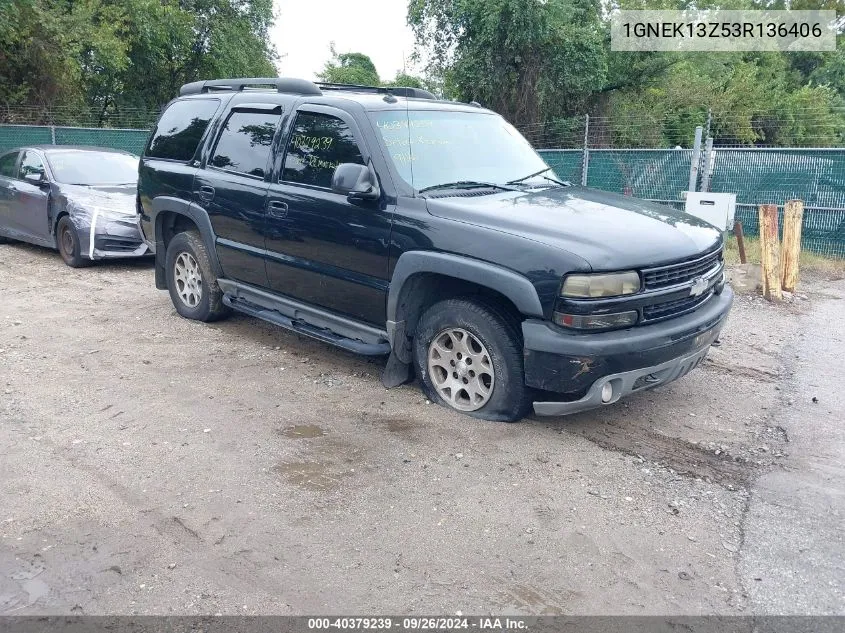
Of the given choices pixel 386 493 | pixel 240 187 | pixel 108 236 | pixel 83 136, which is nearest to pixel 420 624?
pixel 386 493

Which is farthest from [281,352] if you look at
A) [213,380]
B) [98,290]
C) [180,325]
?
[98,290]

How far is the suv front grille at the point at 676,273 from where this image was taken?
4.24 metres

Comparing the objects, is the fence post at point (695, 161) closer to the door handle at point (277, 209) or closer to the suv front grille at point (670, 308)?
the suv front grille at point (670, 308)

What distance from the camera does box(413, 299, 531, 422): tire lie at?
4422 mm

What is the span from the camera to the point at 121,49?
21.2 meters

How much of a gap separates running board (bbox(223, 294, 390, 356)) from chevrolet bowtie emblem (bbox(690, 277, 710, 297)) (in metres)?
1.97

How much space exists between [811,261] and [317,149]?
325 inches

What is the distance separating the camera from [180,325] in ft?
22.6

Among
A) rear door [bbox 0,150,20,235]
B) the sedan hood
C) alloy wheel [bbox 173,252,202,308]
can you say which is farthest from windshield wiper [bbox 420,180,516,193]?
rear door [bbox 0,150,20,235]

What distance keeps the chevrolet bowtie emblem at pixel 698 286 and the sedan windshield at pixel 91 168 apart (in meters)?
7.97

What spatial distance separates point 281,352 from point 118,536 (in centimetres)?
285

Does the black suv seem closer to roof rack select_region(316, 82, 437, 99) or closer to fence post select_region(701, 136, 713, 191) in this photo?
roof rack select_region(316, 82, 437, 99)

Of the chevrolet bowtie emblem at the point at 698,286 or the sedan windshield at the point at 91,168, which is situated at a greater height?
the sedan windshield at the point at 91,168

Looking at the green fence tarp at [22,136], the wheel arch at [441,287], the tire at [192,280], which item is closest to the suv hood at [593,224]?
the wheel arch at [441,287]
